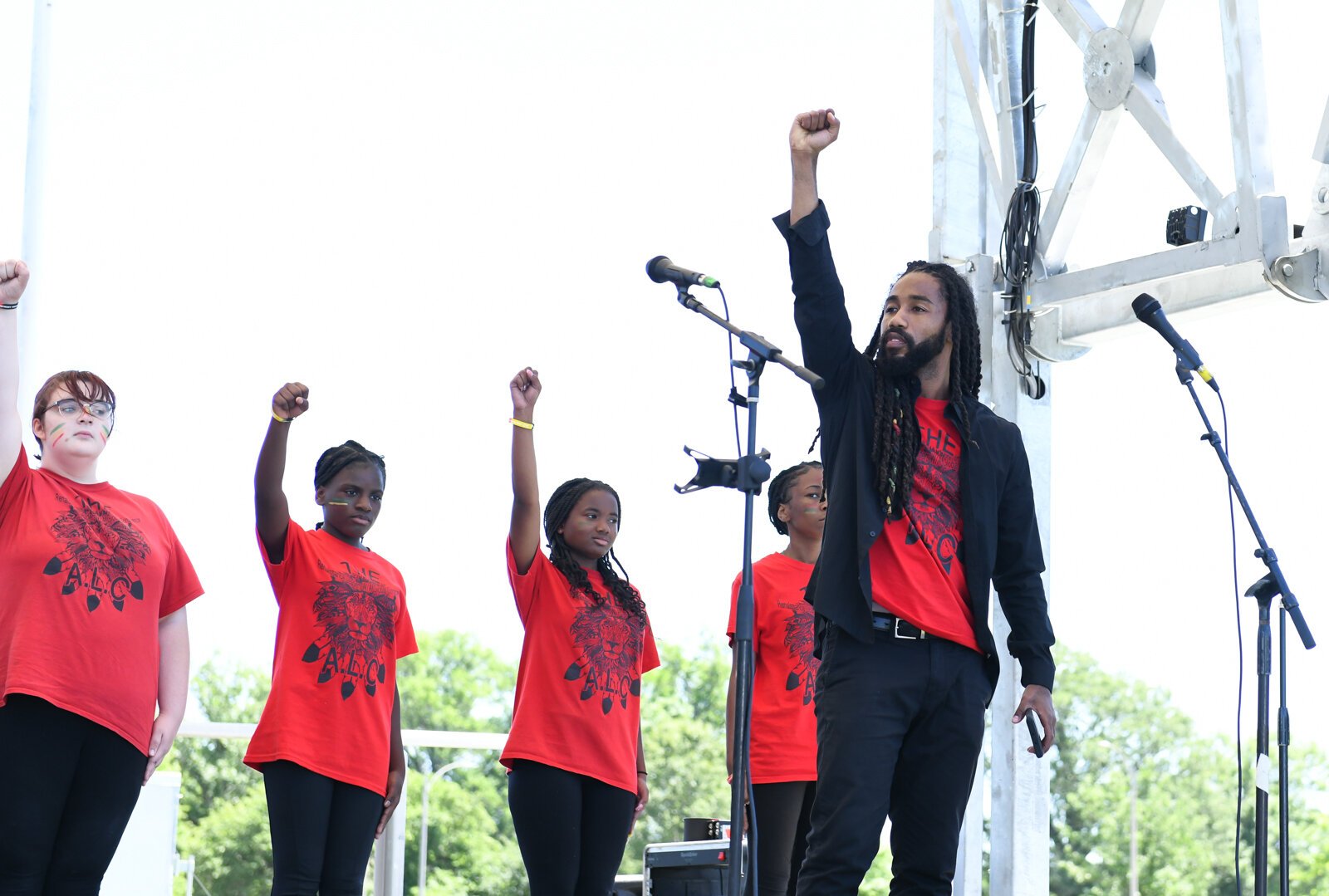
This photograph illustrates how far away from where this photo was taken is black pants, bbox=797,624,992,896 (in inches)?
99.0

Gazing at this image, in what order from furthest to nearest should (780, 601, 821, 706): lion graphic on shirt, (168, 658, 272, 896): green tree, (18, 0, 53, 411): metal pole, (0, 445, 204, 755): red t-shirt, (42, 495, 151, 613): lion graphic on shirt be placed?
(168, 658, 272, 896): green tree, (18, 0, 53, 411): metal pole, (780, 601, 821, 706): lion graphic on shirt, (42, 495, 151, 613): lion graphic on shirt, (0, 445, 204, 755): red t-shirt

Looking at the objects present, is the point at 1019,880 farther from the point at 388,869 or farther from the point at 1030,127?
the point at 1030,127

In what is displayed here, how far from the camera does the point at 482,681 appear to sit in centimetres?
4319

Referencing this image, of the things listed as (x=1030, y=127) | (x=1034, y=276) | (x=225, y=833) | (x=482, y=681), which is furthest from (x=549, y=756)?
(x=482, y=681)

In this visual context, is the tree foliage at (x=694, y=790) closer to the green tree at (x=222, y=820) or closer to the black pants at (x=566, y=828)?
the green tree at (x=222, y=820)

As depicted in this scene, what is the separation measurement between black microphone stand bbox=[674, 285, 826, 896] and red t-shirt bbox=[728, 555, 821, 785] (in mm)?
1458

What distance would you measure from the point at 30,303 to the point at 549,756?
9.14 ft

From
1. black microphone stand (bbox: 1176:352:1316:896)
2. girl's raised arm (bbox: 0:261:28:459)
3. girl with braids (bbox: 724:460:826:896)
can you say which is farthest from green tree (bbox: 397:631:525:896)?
black microphone stand (bbox: 1176:352:1316:896)

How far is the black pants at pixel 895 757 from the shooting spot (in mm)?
2514

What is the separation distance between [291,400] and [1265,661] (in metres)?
2.32

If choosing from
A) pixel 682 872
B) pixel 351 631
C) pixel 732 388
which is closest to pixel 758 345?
pixel 732 388

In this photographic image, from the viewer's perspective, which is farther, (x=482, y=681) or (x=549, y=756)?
(x=482, y=681)

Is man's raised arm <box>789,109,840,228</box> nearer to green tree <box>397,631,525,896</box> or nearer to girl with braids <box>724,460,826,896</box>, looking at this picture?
girl with braids <box>724,460,826,896</box>

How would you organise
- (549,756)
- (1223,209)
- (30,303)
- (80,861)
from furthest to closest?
(30,303), (1223,209), (549,756), (80,861)
